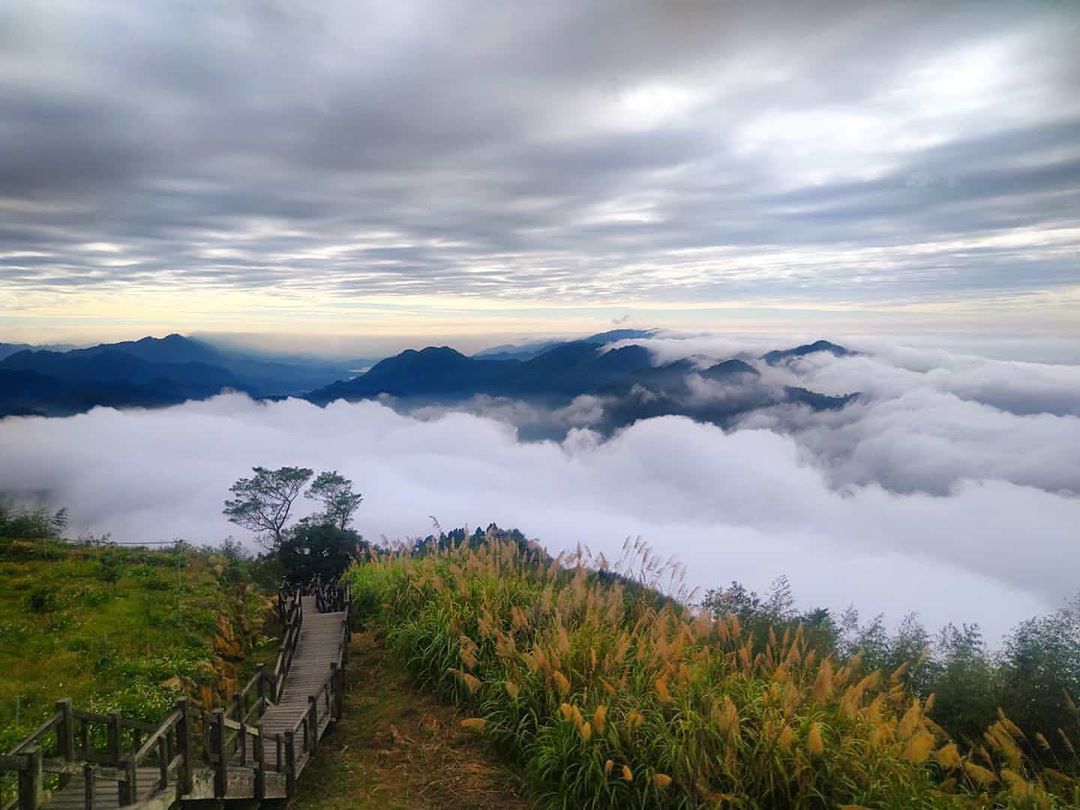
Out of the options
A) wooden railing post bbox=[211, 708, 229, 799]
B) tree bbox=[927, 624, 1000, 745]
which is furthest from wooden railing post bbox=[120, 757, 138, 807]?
tree bbox=[927, 624, 1000, 745]

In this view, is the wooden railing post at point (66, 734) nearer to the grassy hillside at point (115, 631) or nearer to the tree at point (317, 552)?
the grassy hillside at point (115, 631)

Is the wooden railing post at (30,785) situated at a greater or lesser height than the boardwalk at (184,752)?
greater

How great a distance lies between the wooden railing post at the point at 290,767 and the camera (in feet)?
21.0

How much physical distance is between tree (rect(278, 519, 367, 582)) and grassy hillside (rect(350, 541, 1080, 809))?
10580 mm

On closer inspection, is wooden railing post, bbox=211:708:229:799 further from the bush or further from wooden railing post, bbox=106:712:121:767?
the bush

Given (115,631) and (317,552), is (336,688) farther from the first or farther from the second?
(317,552)

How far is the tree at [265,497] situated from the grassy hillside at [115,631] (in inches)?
602

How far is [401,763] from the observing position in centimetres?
700

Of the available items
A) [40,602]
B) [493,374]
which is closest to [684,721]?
[40,602]

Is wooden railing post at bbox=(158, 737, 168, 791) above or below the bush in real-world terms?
above

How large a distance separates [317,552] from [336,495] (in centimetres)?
831

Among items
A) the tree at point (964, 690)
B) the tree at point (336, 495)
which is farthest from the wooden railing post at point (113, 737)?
the tree at point (336, 495)

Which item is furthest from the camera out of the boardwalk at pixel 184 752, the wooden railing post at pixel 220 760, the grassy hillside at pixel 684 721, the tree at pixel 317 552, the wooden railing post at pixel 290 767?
the tree at pixel 317 552

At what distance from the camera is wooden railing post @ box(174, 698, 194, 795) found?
214 inches
